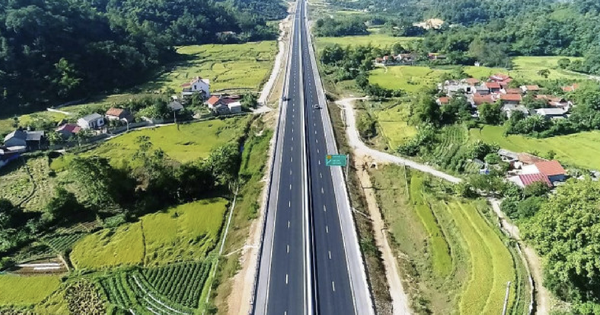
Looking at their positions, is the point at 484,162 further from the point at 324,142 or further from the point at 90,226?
the point at 90,226

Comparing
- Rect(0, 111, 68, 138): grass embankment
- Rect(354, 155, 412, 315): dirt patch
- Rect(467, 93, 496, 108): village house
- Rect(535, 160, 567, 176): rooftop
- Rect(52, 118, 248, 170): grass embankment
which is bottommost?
Rect(354, 155, 412, 315): dirt patch

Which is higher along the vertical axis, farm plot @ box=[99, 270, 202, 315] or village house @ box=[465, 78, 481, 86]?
village house @ box=[465, 78, 481, 86]

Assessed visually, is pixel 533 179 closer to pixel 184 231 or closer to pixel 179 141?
pixel 184 231

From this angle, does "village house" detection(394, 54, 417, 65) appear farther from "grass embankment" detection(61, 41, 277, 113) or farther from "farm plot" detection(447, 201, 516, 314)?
"farm plot" detection(447, 201, 516, 314)

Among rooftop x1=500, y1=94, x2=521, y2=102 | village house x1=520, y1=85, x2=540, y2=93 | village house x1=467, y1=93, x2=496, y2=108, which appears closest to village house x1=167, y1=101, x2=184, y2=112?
village house x1=467, y1=93, x2=496, y2=108

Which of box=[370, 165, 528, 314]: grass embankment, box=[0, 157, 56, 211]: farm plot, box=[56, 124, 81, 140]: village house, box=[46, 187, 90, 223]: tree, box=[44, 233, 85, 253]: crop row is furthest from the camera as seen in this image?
box=[56, 124, 81, 140]: village house

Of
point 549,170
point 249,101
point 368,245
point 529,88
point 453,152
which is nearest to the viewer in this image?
point 368,245

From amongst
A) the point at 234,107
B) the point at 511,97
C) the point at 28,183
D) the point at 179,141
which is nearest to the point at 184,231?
the point at 28,183

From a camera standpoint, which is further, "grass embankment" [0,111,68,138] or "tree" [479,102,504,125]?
"grass embankment" [0,111,68,138]
